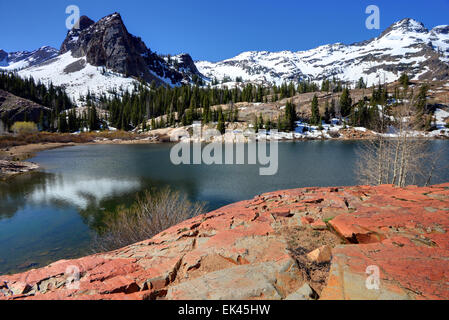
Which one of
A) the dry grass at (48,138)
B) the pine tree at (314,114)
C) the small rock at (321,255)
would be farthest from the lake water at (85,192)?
the pine tree at (314,114)

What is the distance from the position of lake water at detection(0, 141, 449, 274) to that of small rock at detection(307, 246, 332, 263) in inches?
421

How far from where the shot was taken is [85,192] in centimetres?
2028

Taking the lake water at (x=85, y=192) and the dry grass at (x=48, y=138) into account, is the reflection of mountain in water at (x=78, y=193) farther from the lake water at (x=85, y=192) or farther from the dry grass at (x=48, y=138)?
the dry grass at (x=48, y=138)

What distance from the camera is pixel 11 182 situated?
2408 cm

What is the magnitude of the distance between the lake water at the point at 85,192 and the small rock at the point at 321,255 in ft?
35.1

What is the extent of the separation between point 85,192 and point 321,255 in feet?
72.0

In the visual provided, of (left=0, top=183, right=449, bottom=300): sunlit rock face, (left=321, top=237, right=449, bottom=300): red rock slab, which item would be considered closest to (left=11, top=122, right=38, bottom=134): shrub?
(left=0, top=183, right=449, bottom=300): sunlit rock face

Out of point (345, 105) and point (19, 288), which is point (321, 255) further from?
point (345, 105)

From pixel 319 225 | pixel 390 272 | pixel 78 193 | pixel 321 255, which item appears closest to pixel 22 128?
pixel 78 193

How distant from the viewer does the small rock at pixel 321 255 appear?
3.86 metres

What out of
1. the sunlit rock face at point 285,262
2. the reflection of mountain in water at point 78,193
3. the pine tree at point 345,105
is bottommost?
the reflection of mountain in water at point 78,193

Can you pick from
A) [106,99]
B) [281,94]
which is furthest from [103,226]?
[106,99]
